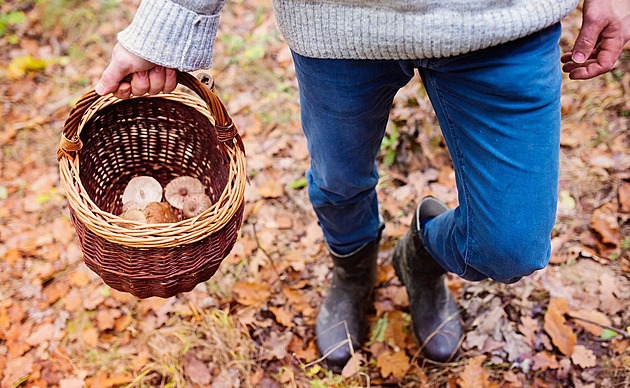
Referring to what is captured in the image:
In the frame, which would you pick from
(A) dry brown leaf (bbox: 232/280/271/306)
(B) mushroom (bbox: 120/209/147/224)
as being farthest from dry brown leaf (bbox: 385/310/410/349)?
(B) mushroom (bbox: 120/209/147/224)

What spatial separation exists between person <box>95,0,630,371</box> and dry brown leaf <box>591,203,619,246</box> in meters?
1.13

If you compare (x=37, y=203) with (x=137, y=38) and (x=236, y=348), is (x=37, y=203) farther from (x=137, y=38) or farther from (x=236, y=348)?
(x=137, y=38)

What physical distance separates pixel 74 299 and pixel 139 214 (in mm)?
992

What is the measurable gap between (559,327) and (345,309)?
896 millimetres

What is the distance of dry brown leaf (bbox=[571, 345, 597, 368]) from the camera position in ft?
6.66

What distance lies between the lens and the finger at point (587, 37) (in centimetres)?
134

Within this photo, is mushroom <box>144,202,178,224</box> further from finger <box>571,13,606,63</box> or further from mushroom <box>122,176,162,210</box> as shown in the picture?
finger <box>571,13,606,63</box>

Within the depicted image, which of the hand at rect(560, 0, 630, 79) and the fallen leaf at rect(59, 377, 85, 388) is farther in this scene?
the fallen leaf at rect(59, 377, 85, 388)

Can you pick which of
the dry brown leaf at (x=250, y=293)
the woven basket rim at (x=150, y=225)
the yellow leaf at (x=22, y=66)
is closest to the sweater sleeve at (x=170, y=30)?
the woven basket rim at (x=150, y=225)

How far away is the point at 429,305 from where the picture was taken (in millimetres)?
2139

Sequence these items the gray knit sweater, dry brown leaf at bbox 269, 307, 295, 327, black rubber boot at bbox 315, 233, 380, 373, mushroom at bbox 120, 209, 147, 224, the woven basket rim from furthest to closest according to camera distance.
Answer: dry brown leaf at bbox 269, 307, 295, 327 < black rubber boot at bbox 315, 233, 380, 373 < mushroom at bbox 120, 209, 147, 224 < the woven basket rim < the gray knit sweater

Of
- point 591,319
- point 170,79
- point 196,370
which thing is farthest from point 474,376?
point 170,79

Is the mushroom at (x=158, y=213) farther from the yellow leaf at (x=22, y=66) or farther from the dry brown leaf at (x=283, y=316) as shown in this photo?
the yellow leaf at (x=22, y=66)

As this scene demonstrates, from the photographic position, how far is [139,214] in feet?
5.98
